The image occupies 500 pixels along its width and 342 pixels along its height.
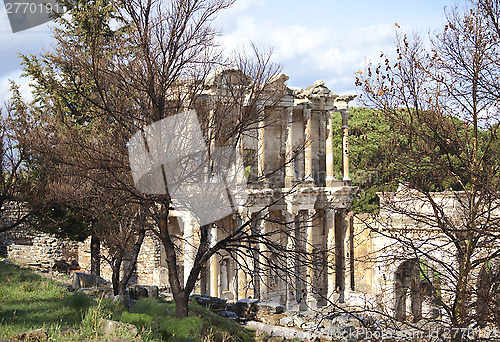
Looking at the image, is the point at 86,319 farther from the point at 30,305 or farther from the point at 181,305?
the point at 30,305

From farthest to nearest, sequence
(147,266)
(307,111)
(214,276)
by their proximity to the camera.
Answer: (307,111)
(147,266)
(214,276)

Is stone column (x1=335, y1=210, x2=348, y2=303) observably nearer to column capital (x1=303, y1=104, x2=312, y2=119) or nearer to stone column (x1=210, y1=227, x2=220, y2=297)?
column capital (x1=303, y1=104, x2=312, y2=119)

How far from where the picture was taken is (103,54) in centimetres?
1066

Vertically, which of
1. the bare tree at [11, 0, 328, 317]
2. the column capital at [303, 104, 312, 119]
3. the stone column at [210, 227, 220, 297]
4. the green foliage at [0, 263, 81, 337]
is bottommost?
the stone column at [210, 227, 220, 297]

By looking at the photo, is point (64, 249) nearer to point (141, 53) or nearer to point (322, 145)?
point (322, 145)

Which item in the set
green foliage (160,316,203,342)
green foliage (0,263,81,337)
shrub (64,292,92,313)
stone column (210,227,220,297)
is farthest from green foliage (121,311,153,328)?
stone column (210,227,220,297)

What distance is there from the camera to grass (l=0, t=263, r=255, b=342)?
8.31m

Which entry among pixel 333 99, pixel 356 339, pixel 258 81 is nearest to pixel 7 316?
pixel 258 81

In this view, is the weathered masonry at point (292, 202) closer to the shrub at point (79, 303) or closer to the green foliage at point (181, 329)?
the shrub at point (79, 303)

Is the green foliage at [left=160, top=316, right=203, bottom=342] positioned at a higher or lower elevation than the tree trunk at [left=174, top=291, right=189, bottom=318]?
lower

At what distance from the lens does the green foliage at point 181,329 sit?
9367 millimetres

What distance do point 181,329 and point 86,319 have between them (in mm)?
1851

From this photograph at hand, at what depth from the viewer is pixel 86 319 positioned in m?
8.70

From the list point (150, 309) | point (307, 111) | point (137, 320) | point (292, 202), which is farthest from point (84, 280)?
point (307, 111)
